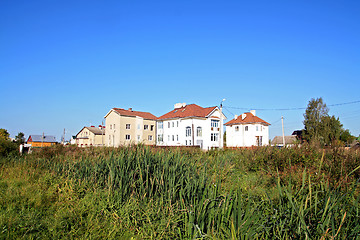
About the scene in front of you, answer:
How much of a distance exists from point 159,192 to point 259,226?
218cm

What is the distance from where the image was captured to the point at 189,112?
45062 millimetres

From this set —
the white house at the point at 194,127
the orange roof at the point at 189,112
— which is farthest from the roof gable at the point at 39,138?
the white house at the point at 194,127

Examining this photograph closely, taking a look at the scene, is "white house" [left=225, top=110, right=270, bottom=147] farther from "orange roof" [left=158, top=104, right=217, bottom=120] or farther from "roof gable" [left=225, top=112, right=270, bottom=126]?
"orange roof" [left=158, top=104, right=217, bottom=120]

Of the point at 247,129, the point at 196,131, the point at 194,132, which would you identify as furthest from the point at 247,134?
the point at 194,132

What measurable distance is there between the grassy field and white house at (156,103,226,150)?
3671 cm

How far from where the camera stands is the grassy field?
251 cm

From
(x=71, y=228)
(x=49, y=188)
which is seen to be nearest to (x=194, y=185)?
(x=71, y=228)

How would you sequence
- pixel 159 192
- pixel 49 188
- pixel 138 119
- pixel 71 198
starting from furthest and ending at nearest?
pixel 138 119, pixel 49 188, pixel 71 198, pixel 159 192

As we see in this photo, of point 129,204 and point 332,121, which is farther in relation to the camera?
point 332,121

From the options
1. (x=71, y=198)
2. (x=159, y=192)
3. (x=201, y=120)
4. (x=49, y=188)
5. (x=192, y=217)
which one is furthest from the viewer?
(x=201, y=120)

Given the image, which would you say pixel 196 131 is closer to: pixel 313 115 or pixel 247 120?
pixel 247 120

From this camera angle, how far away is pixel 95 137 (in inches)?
2532

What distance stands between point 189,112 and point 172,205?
1626 inches

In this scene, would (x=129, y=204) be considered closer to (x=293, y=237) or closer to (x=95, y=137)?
(x=293, y=237)
